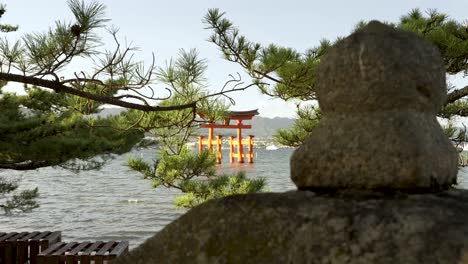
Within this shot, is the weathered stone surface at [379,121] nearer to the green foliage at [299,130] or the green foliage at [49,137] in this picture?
the green foliage at [49,137]

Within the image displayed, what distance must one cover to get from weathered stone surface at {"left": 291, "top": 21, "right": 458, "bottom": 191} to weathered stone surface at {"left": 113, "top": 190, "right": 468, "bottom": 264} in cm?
6

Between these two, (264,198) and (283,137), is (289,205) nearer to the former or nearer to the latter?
(264,198)

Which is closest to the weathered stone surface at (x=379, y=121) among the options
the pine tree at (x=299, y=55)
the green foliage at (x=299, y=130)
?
the pine tree at (x=299, y=55)

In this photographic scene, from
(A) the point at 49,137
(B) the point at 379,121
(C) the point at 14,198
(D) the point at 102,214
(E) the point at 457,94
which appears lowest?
(D) the point at 102,214

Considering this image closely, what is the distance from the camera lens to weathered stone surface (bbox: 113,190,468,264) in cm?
107

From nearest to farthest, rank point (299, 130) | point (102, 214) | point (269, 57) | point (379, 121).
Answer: point (379, 121)
point (269, 57)
point (299, 130)
point (102, 214)

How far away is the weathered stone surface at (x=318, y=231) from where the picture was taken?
1069 mm

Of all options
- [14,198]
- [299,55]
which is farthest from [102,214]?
[299,55]

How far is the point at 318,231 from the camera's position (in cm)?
116

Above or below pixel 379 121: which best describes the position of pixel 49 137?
above

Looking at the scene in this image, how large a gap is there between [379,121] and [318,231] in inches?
12.8

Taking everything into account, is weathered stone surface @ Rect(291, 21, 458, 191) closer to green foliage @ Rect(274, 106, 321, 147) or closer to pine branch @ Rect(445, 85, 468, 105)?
pine branch @ Rect(445, 85, 468, 105)

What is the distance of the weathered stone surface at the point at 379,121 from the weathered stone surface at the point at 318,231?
0.06 m

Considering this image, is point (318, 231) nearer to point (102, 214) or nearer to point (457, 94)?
point (457, 94)
